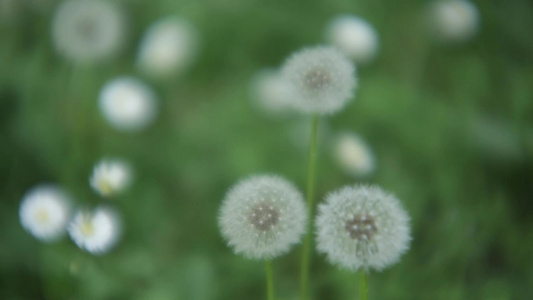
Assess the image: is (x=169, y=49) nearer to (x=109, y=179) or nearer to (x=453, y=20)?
(x=109, y=179)

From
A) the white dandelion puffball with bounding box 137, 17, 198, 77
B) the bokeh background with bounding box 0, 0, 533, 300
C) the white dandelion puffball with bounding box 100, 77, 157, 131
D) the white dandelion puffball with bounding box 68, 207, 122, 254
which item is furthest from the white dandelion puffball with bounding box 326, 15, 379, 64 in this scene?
the white dandelion puffball with bounding box 68, 207, 122, 254

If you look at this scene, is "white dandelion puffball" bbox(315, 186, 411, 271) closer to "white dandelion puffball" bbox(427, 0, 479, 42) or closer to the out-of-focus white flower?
the out-of-focus white flower

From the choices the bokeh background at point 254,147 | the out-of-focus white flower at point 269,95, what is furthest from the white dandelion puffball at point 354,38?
the out-of-focus white flower at point 269,95

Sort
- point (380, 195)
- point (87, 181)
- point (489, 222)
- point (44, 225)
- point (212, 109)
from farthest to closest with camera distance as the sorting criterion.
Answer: point (212, 109) → point (87, 181) → point (489, 222) → point (44, 225) → point (380, 195)

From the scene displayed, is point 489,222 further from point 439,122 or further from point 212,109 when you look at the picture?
point 212,109

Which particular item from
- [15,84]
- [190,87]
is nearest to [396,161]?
[190,87]

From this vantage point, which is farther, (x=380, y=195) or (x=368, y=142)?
(x=368, y=142)
